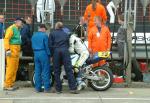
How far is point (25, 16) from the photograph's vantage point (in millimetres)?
16156

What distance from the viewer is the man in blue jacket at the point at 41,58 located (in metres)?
13.2

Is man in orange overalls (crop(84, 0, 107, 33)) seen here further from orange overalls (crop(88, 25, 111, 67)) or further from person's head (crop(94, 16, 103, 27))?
orange overalls (crop(88, 25, 111, 67))

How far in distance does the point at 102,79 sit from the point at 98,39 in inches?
44.7

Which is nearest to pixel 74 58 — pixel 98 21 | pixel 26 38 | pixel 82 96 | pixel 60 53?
pixel 60 53

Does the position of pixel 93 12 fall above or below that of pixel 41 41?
above

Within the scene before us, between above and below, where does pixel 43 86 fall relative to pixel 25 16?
below

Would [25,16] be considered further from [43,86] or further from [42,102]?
[42,102]

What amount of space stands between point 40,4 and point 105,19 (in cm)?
197

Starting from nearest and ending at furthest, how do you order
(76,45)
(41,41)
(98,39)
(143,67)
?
(41,41)
(76,45)
(98,39)
(143,67)

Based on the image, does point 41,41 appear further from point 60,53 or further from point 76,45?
point 76,45

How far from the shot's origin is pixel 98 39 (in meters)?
13.9

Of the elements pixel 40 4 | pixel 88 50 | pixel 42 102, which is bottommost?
pixel 42 102

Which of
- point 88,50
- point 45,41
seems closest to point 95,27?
point 88,50

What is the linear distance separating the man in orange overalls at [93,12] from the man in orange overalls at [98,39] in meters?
0.83
